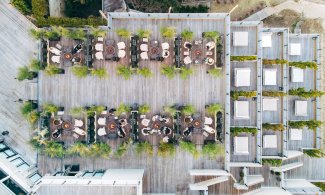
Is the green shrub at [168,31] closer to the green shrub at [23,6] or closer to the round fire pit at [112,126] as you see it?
the round fire pit at [112,126]

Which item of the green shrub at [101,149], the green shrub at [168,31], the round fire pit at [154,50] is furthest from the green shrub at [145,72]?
the green shrub at [101,149]

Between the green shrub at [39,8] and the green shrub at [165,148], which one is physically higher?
the green shrub at [39,8]

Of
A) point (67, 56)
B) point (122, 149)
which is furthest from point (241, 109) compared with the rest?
point (67, 56)

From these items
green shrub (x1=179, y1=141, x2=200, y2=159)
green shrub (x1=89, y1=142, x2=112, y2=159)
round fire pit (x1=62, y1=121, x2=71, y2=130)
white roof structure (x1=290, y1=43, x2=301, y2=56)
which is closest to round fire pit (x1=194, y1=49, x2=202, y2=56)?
green shrub (x1=179, y1=141, x2=200, y2=159)

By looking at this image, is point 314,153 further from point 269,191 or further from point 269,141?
point 269,191

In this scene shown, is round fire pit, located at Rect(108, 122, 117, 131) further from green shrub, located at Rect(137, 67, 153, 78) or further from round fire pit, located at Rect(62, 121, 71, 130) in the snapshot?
green shrub, located at Rect(137, 67, 153, 78)

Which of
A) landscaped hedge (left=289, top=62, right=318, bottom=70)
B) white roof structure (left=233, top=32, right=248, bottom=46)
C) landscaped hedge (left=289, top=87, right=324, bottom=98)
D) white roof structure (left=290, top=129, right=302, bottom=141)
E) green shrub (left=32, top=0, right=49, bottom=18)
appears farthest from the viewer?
white roof structure (left=290, top=129, right=302, bottom=141)
